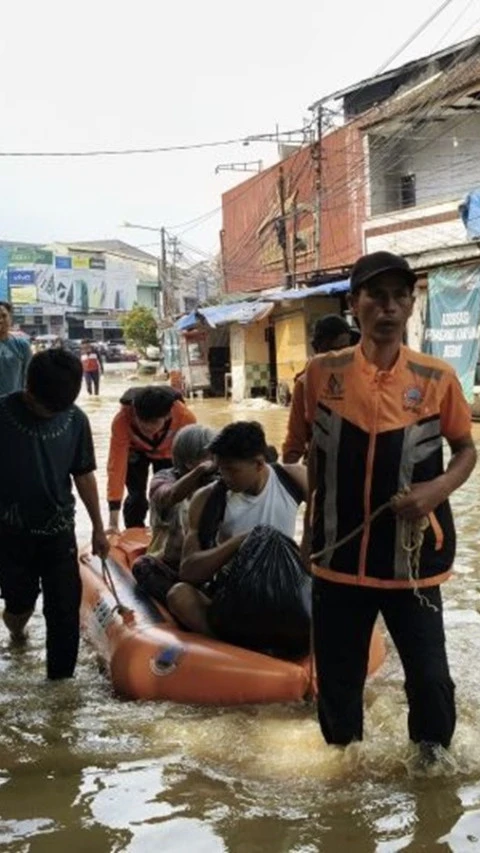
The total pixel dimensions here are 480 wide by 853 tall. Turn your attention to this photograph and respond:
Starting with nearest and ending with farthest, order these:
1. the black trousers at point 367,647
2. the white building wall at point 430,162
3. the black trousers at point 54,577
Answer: the black trousers at point 367,647, the black trousers at point 54,577, the white building wall at point 430,162

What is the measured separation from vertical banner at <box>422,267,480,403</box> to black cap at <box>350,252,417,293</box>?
1279cm

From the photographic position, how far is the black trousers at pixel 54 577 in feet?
14.3

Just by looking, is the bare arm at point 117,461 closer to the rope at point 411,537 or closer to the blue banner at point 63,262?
the rope at point 411,537

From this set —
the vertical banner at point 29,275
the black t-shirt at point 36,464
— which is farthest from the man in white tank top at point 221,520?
the vertical banner at point 29,275

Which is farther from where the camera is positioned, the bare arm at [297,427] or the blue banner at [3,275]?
the blue banner at [3,275]

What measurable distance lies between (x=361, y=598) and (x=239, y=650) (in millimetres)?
1225

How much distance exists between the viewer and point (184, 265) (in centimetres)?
4606

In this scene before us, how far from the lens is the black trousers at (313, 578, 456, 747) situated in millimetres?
2928

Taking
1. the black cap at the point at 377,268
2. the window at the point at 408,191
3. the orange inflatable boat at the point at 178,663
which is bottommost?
the orange inflatable boat at the point at 178,663

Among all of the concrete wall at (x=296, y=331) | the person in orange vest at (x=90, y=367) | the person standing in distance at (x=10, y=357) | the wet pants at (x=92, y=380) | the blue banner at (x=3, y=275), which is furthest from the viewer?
the blue banner at (x=3, y=275)

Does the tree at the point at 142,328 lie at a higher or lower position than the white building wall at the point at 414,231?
lower

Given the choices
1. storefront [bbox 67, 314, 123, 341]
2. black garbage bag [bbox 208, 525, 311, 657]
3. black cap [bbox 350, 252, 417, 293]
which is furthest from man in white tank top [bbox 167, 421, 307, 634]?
storefront [bbox 67, 314, 123, 341]

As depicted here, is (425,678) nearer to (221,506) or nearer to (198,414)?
(221,506)

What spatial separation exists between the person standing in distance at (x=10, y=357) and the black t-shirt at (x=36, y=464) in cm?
141
